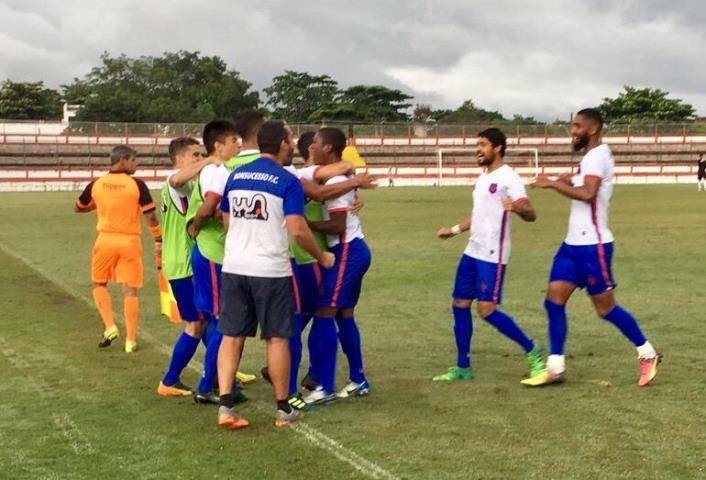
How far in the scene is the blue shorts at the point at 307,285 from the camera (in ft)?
22.0

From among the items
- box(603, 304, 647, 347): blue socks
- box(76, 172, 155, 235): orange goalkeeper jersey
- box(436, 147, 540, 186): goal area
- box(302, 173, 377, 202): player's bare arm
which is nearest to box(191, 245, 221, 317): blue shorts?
box(302, 173, 377, 202): player's bare arm

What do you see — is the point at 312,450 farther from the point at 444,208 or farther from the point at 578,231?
the point at 444,208

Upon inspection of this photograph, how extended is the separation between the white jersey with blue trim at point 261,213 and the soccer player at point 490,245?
190cm

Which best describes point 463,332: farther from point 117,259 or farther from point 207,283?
point 117,259

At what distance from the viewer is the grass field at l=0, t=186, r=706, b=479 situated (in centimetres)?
526

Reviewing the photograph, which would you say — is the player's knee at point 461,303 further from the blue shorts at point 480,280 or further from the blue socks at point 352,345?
the blue socks at point 352,345

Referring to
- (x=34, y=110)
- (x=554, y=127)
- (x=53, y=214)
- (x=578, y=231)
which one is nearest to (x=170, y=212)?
(x=578, y=231)

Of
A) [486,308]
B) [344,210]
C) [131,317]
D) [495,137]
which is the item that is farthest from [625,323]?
[131,317]

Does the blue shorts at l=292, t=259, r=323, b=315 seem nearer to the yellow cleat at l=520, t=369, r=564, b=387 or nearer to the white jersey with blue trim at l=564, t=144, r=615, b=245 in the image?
the yellow cleat at l=520, t=369, r=564, b=387

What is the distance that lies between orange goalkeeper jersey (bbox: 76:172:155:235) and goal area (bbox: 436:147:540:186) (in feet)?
173

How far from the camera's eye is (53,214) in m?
29.1

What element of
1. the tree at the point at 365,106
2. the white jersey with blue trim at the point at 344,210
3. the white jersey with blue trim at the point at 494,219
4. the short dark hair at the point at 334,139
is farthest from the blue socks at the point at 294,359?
the tree at the point at 365,106

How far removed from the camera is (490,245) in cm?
718

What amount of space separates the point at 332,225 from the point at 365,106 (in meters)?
82.9
